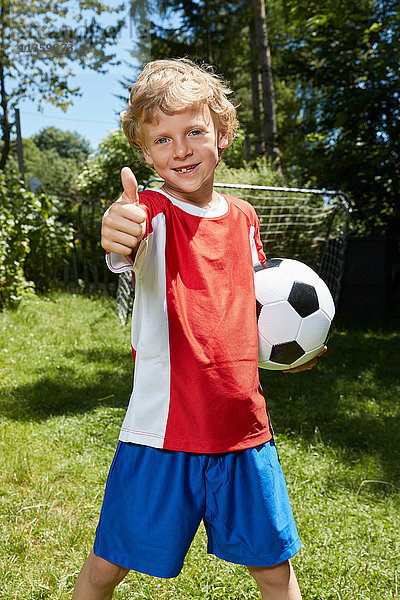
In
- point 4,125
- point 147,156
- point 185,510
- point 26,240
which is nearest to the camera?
point 185,510

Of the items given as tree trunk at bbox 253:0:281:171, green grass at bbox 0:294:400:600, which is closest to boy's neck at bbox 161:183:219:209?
green grass at bbox 0:294:400:600

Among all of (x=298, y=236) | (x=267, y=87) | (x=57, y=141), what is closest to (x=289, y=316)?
(x=298, y=236)

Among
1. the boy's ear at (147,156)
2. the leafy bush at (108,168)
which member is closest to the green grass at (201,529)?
the boy's ear at (147,156)

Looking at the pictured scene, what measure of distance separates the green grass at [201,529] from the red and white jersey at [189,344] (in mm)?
855

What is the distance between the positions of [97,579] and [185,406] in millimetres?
485

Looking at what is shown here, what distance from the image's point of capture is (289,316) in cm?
161

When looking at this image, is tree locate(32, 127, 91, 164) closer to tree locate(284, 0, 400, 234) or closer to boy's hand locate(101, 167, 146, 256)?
tree locate(284, 0, 400, 234)

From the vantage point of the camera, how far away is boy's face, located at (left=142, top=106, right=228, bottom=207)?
1367mm

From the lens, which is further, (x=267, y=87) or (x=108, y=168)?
(x=108, y=168)

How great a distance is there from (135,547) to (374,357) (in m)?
4.11

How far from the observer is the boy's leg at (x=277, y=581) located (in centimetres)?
137

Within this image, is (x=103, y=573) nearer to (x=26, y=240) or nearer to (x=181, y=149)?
(x=181, y=149)

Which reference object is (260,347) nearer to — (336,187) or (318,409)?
(318,409)

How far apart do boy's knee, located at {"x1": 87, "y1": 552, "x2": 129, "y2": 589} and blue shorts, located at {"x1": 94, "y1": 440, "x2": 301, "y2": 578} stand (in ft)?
0.12
